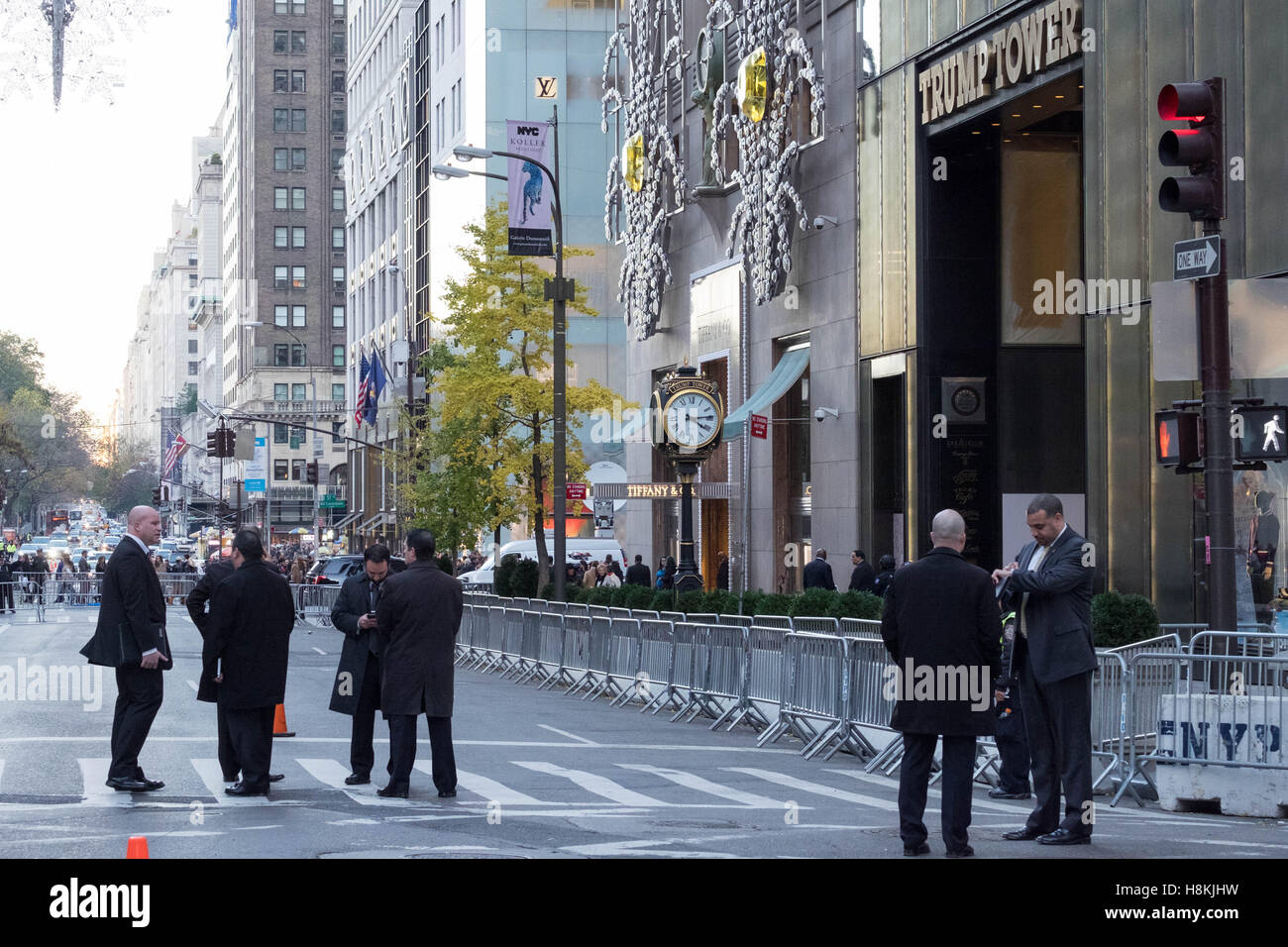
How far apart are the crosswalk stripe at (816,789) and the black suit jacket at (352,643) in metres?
3.60

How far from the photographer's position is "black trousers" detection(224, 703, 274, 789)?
13266 millimetres

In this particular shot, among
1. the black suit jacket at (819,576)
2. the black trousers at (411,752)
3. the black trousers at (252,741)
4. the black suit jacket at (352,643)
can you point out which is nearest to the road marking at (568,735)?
the black suit jacket at (352,643)

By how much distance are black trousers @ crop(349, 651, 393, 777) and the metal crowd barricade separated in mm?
5015

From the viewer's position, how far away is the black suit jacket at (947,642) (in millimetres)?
10289

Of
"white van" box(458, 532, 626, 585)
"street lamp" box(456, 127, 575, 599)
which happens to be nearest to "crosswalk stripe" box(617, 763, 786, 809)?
"street lamp" box(456, 127, 575, 599)

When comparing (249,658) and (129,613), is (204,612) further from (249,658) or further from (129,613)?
(249,658)

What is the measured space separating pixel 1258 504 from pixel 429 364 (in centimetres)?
3387

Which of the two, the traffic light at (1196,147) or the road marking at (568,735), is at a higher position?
the traffic light at (1196,147)

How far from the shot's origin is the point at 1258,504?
67.4 ft

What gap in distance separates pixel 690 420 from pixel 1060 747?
23.5 meters

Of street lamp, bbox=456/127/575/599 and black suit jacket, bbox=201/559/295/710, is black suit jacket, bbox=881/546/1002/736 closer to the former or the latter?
black suit jacket, bbox=201/559/295/710

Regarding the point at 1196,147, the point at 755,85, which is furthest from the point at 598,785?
the point at 755,85

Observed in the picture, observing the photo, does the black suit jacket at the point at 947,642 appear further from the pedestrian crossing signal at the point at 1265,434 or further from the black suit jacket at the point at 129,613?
the black suit jacket at the point at 129,613
